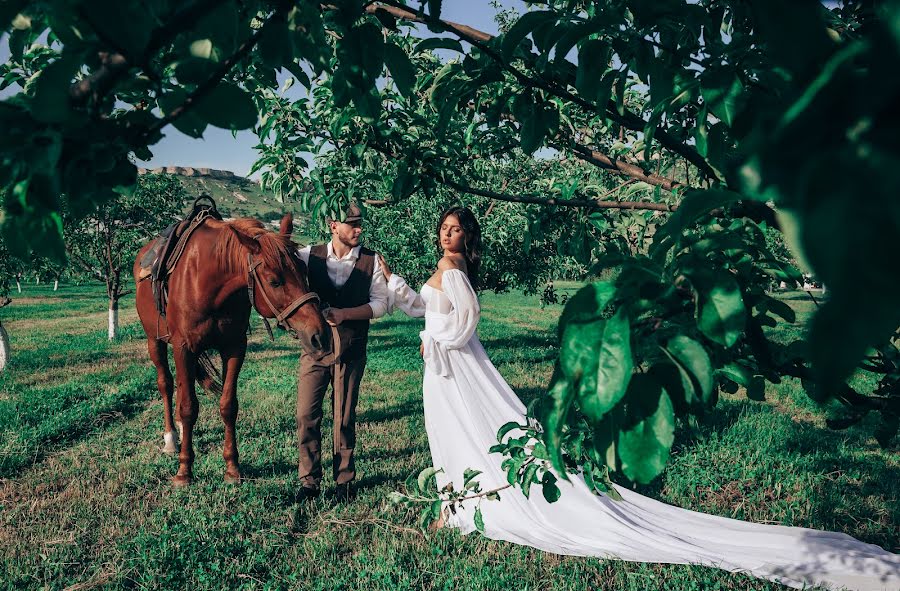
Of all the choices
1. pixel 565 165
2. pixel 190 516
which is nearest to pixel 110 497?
pixel 190 516

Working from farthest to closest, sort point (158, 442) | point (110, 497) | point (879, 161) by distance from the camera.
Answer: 1. point (158, 442)
2. point (110, 497)
3. point (879, 161)

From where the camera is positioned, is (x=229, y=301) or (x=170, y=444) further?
(x=170, y=444)

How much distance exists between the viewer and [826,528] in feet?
14.4

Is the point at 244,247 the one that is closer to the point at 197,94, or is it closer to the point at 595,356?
the point at 197,94

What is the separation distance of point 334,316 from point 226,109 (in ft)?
12.7

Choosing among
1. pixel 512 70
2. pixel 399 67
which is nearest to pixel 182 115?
pixel 399 67

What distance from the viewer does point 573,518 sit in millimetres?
4250

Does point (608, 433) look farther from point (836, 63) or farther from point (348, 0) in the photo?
point (348, 0)

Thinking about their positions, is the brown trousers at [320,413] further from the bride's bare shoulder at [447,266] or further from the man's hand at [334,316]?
the bride's bare shoulder at [447,266]

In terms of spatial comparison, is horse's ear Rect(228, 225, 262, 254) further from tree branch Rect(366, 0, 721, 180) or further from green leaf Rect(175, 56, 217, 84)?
green leaf Rect(175, 56, 217, 84)

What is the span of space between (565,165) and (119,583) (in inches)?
348

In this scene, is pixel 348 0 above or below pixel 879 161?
above

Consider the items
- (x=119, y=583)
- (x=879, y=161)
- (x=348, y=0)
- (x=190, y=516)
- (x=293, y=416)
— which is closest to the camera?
(x=879, y=161)

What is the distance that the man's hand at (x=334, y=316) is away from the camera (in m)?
4.62
